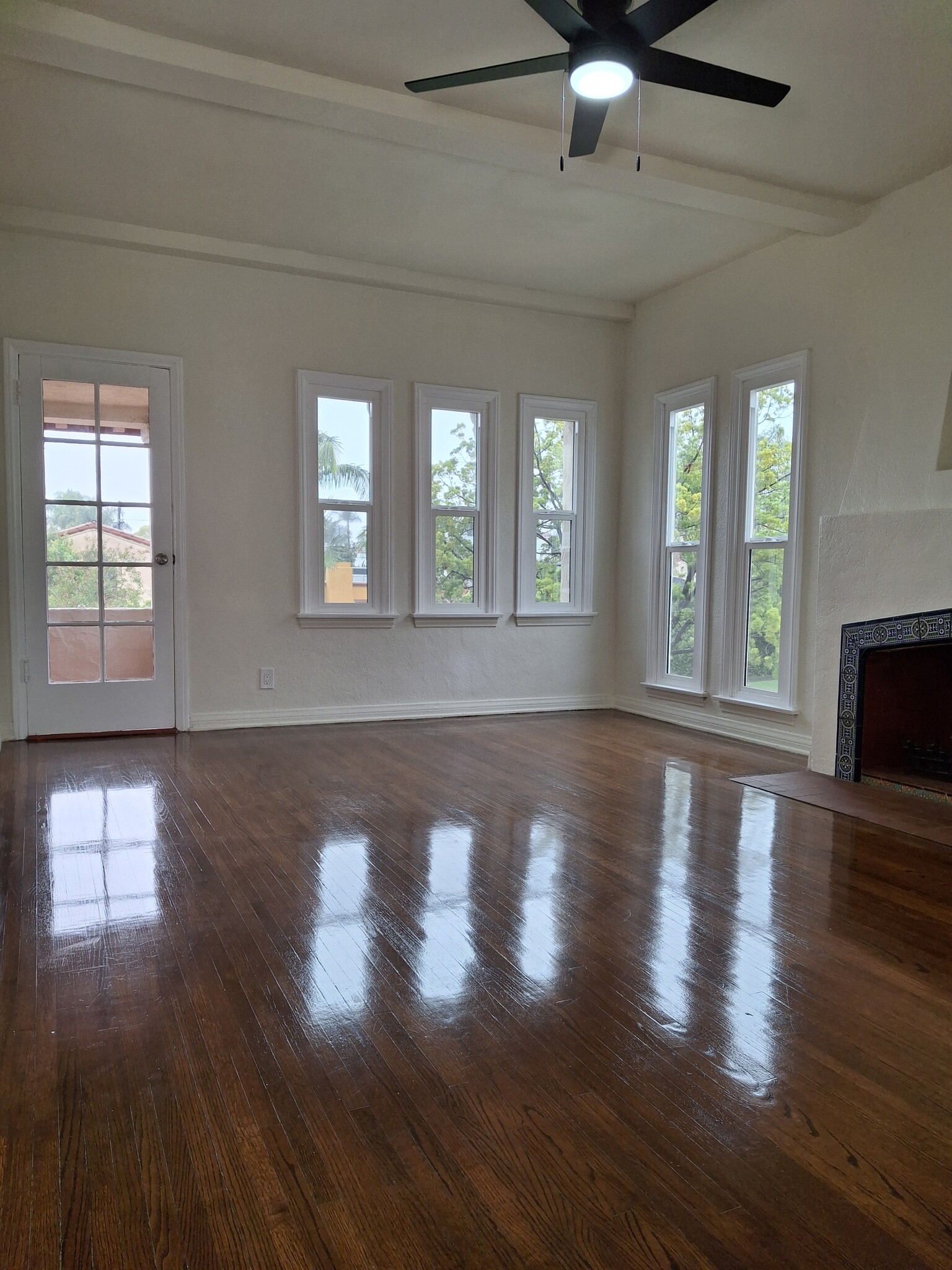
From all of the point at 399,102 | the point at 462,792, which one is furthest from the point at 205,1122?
the point at 399,102

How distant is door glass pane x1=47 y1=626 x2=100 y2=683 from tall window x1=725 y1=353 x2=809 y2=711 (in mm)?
3953

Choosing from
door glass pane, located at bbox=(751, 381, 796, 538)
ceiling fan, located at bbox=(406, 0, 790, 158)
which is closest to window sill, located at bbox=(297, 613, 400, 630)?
door glass pane, located at bbox=(751, 381, 796, 538)

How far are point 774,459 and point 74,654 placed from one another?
4393 millimetres

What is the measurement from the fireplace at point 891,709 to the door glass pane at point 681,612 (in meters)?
1.54

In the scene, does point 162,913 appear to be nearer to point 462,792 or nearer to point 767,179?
point 462,792

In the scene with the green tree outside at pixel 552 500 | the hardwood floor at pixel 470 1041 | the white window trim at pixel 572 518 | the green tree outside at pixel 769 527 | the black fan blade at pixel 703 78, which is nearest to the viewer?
the hardwood floor at pixel 470 1041

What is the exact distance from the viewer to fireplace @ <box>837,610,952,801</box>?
4203 millimetres

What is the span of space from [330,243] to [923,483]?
3624 mm

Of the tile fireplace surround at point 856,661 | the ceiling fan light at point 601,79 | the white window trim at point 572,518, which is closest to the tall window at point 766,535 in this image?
the tile fireplace surround at point 856,661

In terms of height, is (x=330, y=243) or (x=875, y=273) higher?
(x=330, y=243)

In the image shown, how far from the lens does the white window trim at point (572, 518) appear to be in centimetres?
622

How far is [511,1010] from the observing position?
1.95 m

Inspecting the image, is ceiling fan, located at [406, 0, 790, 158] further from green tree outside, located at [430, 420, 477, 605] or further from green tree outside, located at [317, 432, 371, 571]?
green tree outside, located at [430, 420, 477, 605]

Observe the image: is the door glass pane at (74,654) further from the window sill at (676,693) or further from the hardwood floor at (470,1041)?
the window sill at (676,693)
